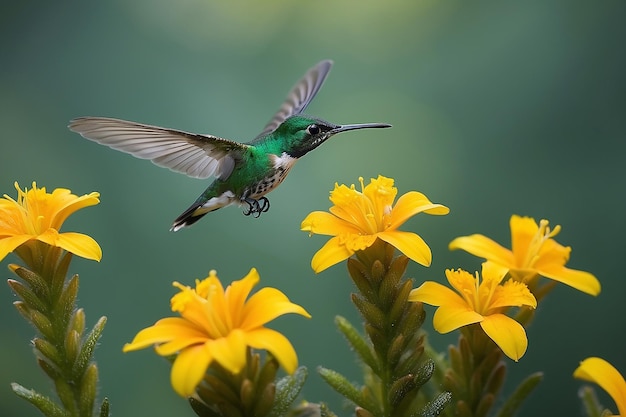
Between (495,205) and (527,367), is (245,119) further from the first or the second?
(527,367)

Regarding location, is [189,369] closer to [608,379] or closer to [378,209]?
[378,209]

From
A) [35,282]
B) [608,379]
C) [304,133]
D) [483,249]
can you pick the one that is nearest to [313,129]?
[304,133]

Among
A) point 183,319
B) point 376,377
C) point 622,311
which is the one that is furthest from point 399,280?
point 622,311

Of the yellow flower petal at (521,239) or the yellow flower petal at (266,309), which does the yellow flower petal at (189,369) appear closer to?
the yellow flower petal at (266,309)

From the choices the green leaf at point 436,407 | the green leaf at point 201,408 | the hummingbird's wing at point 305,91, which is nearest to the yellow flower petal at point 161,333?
the green leaf at point 201,408

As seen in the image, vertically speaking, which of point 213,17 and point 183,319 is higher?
point 213,17

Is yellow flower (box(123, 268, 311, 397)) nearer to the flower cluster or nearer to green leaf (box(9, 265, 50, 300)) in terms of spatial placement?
the flower cluster
